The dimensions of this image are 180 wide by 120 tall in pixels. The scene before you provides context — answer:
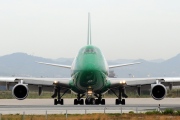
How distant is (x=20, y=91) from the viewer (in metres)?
49.1

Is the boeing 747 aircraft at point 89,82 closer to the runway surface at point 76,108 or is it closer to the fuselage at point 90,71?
the fuselage at point 90,71

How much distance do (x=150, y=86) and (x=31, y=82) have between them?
11471 millimetres

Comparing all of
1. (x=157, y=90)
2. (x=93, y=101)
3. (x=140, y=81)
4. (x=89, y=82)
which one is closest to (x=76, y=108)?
(x=89, y=82)

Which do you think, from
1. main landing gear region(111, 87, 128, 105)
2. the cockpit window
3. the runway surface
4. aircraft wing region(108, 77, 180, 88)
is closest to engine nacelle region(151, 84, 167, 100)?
aircraft wing region(108, 77, 180, 88)

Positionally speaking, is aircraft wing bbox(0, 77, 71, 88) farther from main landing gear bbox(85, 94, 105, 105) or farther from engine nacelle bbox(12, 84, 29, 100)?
main landing gear bbox(85, 94, 105, 105)

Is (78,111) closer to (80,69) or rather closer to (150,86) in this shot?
(80,69)

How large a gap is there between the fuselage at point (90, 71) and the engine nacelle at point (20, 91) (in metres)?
4.39

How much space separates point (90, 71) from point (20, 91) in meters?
6.82

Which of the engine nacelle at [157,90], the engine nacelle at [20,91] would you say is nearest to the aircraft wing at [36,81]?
the engine nacelle at [20,91]

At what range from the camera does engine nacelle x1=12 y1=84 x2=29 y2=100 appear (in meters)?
48.9

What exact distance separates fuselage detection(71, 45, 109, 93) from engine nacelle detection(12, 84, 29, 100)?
4.39 m

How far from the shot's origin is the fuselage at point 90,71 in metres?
47.4

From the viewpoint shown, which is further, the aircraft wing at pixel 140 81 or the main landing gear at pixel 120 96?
the main landing gear at pixel 120 96

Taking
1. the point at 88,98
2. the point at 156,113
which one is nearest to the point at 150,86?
the point at 88,98
